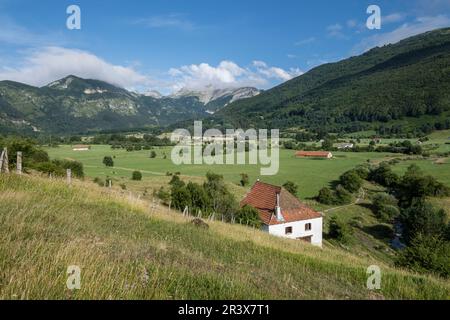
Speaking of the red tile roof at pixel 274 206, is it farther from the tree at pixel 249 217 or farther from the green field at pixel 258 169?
the green field at pixel 258 169

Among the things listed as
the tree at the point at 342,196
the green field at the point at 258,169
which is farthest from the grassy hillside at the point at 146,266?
the green field at the point at 258,169

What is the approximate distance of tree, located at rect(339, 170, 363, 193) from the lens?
76.0 m

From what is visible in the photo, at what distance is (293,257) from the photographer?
418 inches

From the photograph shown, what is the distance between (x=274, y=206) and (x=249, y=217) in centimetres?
415

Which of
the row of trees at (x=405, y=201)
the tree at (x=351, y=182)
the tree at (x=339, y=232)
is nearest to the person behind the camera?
the tree at (x=339, y=232)

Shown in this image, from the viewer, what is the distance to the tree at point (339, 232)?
149 ft

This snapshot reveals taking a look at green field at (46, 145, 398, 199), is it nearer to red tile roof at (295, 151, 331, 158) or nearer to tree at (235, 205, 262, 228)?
red tile roof at (295, 151, 331, 158)

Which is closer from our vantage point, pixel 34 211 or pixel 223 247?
pixel 34 211

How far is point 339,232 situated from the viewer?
150ft

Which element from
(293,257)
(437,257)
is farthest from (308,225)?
(293,257)

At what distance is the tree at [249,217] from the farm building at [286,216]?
121 cm

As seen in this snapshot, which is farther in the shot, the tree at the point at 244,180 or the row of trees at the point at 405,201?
the tree at the point at 244,180
